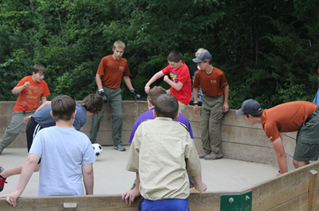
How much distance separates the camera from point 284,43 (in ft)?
31.2

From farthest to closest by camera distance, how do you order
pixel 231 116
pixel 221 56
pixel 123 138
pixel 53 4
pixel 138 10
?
1. pixel 53 4
2. pixel 221 56
3. pixel 138 10
4. pixel 123 138
5. pixel 231 116

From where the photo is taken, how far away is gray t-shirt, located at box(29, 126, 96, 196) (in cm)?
325

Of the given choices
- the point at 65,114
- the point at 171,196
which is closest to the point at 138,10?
the point at 65,114

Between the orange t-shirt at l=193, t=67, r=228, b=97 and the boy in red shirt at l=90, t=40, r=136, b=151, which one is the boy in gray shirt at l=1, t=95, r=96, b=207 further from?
the boy in red shirt at l=90, t=40, r=136, b=151

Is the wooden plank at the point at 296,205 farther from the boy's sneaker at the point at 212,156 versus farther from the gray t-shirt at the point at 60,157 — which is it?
the boy's sneaker at the point at 212,156

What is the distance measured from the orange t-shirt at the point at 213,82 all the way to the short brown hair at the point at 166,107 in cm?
416

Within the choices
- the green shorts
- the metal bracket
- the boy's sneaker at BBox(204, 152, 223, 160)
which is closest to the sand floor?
the boy's sneaker at BBox(204, 152, 223, 160)

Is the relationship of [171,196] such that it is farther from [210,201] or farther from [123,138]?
[123,138]

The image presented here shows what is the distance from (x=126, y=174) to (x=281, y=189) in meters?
3.26

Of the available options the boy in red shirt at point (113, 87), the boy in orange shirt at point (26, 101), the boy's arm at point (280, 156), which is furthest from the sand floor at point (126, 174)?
the boy's arm at point (280, 156)

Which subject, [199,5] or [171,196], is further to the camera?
[199,5]

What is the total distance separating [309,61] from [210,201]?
22.6 feet

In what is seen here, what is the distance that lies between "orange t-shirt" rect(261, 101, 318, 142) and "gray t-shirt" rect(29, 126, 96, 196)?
7.18ft

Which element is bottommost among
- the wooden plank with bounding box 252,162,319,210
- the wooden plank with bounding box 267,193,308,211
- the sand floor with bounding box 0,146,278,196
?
the sand floor with bounding box 0,146,278,196
